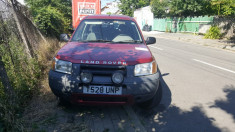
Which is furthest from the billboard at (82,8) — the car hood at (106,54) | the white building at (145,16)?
the white building at (145,16)

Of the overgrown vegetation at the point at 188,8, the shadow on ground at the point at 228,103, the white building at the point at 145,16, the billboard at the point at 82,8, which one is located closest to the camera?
the shadow on ground at the point at 228,103

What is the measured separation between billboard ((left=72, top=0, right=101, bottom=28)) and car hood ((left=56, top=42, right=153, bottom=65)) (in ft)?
31.0

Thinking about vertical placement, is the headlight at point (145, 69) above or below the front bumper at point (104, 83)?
above

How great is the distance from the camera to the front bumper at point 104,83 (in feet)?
9.46

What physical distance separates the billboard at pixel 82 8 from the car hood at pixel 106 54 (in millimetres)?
9439

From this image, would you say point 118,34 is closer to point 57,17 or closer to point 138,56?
point 138,56

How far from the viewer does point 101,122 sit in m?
3.10

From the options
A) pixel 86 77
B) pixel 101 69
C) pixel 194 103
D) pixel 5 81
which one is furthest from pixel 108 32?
pixel 194 103

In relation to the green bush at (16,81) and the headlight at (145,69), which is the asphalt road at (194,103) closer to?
the headlight at (145,69)

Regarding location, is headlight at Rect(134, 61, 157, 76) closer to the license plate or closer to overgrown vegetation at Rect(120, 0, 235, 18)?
the license plate

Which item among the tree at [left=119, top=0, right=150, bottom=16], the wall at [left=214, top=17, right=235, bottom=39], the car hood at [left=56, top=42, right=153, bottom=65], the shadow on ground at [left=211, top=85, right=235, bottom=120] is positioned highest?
the tree at [left=119, top=0, right=150, bottom=16]

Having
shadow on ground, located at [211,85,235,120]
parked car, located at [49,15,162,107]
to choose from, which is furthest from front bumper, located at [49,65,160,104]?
shadow on ground, located at [211,85,235,120]

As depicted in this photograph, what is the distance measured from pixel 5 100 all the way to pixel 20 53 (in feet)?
5.86

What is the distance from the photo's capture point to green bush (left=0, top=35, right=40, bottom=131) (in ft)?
8.80
